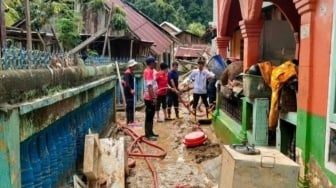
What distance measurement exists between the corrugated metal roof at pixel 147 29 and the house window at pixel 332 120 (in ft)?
80.5

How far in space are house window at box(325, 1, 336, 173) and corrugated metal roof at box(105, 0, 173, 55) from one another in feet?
80.5

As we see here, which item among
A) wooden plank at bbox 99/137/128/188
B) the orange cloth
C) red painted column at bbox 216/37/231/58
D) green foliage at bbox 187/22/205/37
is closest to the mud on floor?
wooden plank at bbox 99/137/128/188

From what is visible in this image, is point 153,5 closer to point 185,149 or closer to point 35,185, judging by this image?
point 185,149

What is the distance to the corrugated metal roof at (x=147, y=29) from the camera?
28938 millimetres

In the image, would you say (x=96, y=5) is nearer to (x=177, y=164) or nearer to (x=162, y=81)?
(x=162, y=81)

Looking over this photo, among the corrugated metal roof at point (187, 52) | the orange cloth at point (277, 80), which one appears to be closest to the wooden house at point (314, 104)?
the orange cloth at point (277, 80)

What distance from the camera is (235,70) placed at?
892cm

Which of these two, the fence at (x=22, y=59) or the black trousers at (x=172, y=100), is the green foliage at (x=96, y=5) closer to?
the black trousers at (x=172, y=100)

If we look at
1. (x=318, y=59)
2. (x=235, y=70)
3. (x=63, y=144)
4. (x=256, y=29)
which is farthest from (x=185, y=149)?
(x=318, y=59)

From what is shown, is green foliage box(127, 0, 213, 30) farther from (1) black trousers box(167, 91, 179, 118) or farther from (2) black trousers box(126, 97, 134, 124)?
(2) black trousers box(126, 97, 134, 124)

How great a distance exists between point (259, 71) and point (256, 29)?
1.37 m

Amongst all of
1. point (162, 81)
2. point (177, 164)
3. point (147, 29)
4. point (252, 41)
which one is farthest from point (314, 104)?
point (147, 29)

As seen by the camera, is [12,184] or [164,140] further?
[164,140]

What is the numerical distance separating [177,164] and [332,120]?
426 centimetres
